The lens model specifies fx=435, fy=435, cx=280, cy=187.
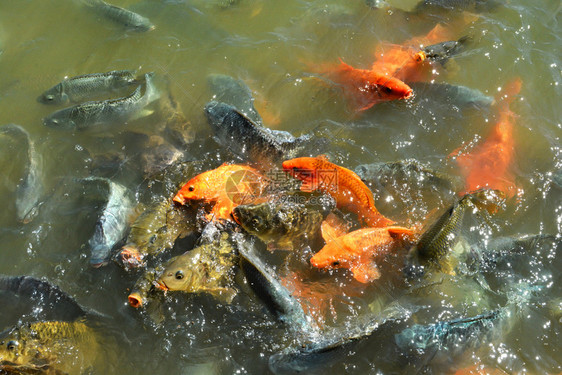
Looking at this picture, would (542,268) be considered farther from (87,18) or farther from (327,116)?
(87,18)

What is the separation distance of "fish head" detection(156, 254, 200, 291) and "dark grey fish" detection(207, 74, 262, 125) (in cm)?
208

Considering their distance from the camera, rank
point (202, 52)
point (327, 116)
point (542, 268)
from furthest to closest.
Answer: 1. point (202, 52)
2. point (327, 116)
3. point (542, 268)

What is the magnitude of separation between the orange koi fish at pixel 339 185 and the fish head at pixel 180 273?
1388 millimetres

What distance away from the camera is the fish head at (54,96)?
5812 millimetres

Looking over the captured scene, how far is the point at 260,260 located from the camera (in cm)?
423

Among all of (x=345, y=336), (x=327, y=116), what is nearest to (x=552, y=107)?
(x=327, y=116)

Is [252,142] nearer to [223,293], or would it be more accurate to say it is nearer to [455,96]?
[223,293]

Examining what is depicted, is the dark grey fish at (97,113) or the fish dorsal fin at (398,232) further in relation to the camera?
the dark grey fish at (97,113)

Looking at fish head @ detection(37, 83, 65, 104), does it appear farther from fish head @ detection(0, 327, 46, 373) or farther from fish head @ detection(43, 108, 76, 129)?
fish head @ detection(0, 327, 46, 373)

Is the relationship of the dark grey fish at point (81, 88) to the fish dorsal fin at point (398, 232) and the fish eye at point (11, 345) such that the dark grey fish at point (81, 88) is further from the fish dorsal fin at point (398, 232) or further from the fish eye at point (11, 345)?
the fish dorsal fin at point (398, 232)

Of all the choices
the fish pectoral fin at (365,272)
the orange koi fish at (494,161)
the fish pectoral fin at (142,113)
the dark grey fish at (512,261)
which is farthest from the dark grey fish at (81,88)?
the dark grey fish at (512,261)

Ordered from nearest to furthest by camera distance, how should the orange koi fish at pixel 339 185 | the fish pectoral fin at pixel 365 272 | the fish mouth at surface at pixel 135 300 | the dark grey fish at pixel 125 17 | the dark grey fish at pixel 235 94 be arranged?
the fish mouth at surface at pixel 135 300
the fish pectoral fin at pixel 365 272
the orange koi fish at pixel 339 185
the dark grey fish at pixel 235 94
the dark grey fish at pixel 125 17

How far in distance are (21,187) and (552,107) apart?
6.62 meters

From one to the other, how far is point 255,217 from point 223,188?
0.63 metres
